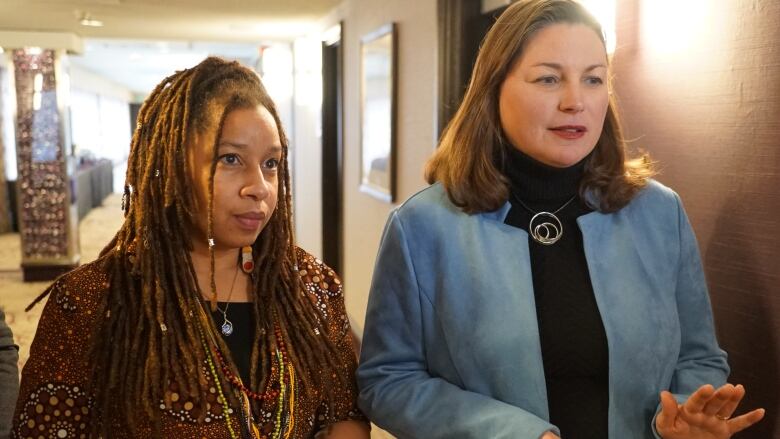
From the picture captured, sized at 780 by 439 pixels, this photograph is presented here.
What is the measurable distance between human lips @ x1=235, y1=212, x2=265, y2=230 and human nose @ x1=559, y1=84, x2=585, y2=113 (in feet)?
1.75

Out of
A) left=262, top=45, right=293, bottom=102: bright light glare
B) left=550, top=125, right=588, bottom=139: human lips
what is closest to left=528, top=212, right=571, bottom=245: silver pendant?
left=550, top=125, right=588, bottom=139: human lips

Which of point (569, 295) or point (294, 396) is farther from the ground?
point (569, 295)

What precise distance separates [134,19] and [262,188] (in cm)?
553

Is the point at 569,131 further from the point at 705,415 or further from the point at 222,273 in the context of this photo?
the point at 222,273

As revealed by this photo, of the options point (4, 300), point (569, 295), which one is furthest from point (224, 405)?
point (4, 300)

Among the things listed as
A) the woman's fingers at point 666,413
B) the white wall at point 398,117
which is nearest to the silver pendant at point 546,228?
the woman's fingers at point 666,413

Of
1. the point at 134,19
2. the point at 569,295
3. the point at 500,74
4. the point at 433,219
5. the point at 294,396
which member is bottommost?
the point at 294,396

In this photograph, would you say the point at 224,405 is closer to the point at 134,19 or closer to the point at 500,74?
the point at 500,74

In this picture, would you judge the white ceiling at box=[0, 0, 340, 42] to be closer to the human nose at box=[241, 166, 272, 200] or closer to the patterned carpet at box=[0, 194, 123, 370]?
the patterned carpet at box=[0, 194, 123, 370]

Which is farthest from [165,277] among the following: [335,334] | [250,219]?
[335,334]

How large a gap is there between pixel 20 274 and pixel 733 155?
7583 millimetres

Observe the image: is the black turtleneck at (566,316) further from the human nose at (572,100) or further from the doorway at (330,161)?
the doorway at (330,161)

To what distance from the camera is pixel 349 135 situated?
5156 mm

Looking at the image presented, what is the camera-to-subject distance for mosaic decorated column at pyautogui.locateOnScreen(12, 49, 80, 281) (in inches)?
263
